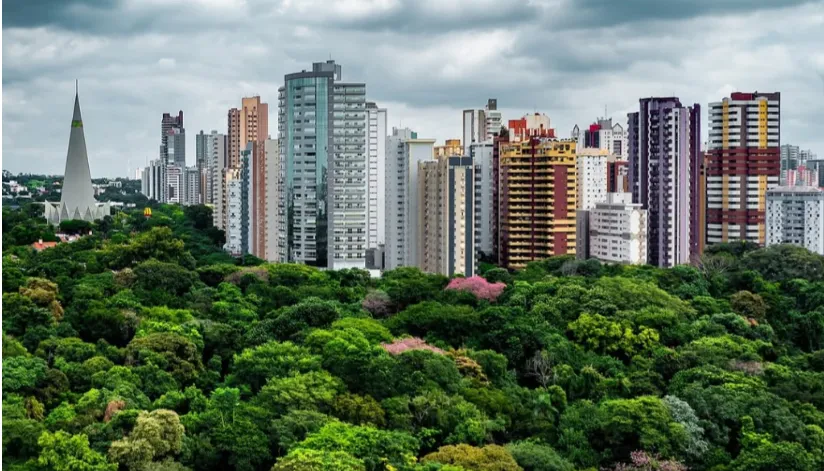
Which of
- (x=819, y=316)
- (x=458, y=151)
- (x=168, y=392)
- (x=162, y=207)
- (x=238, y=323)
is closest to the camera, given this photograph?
(x=168, y=392)

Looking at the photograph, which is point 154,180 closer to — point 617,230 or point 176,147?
point 176,147

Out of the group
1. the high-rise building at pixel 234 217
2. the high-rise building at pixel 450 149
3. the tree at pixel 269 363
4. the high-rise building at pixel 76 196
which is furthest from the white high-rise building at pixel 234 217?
the tree at pixel 269 363

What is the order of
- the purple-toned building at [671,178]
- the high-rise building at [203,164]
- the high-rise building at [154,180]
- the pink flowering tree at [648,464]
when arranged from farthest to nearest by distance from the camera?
the high-rise building at [154,180], the high-rise building at [203,164], the purple-toned building at [671,178], the pink flowering tree at [648,464]

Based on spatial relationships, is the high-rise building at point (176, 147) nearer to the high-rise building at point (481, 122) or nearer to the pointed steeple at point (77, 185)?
the high-rise building at point (481, 122)

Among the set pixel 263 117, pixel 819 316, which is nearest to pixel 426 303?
pixel 819 316

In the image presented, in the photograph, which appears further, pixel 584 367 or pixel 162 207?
pixel 162 207

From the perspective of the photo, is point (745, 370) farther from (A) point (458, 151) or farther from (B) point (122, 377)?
(A) point (458, 151)

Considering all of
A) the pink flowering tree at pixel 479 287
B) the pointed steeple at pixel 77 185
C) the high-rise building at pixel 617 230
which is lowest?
the pink flowering tree at pixel 479 287

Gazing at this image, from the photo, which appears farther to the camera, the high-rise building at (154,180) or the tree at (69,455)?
the high-rise building at (154,180)
